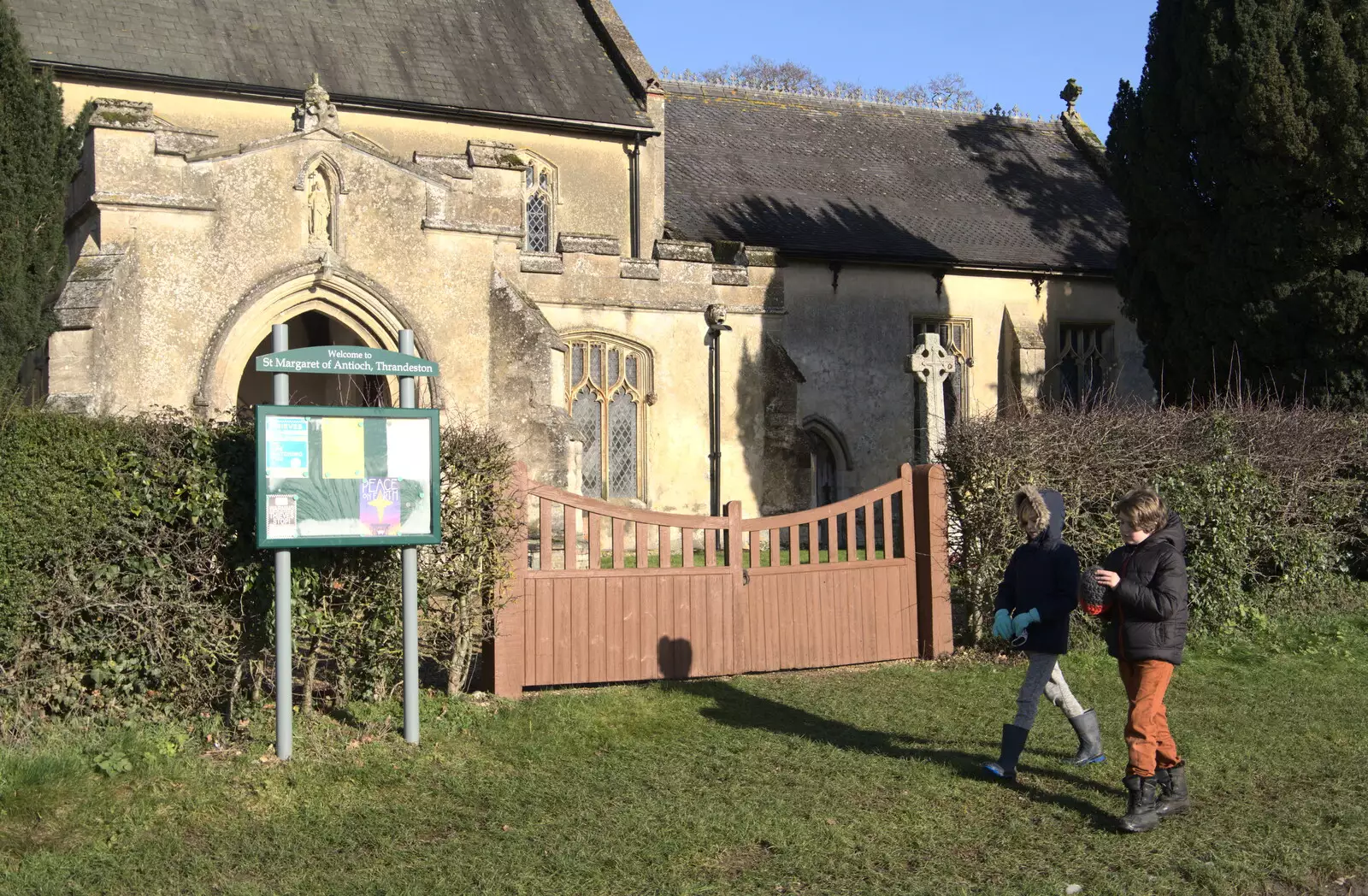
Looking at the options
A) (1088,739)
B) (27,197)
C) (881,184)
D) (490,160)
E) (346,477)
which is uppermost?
(881,184)

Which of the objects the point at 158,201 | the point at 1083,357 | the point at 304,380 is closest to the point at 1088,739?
the point at 158,201

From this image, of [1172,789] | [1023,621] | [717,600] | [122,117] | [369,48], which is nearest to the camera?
[1172,789]

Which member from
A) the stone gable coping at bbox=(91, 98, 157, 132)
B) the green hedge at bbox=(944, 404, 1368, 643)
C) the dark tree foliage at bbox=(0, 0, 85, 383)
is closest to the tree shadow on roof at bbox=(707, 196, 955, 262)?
the green hedge at bbox=(944, 404, 1368, 643)

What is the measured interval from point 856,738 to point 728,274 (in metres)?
10.7

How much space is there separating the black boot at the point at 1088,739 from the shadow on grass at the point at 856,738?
0.18m

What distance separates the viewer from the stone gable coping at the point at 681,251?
1716cm

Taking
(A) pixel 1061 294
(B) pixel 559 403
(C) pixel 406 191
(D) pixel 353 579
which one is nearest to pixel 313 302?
(C) pixel 406 191

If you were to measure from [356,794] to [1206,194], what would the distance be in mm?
14739

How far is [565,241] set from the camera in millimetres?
16844

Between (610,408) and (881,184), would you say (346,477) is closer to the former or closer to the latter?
(610,408)

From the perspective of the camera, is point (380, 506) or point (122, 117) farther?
point (122, 117)

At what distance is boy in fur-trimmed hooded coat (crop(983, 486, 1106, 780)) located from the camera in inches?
257

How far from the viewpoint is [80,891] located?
16.9 ft

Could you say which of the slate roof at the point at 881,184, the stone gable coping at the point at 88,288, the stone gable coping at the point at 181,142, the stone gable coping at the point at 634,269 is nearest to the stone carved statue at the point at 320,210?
the stone gable coping at the point at 181,142
